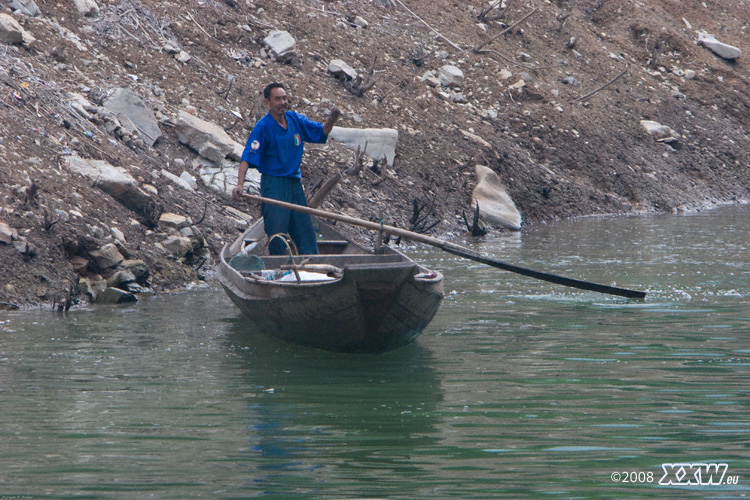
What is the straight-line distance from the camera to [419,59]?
716 inches

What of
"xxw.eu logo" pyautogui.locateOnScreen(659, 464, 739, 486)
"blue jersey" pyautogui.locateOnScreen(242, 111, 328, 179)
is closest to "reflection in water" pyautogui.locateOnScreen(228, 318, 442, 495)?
"xxw.eu logo" pyautogui.locateOnScreen(659, 464, 739, 486)

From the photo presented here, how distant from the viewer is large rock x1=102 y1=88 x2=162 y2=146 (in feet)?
40.4

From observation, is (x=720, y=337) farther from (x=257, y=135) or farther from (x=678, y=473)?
(x=257, y=135)

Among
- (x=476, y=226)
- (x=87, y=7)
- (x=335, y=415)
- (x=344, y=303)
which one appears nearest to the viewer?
(x=335, y=415)

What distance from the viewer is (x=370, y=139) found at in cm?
1491

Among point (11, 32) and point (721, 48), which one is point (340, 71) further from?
point (721, 48)

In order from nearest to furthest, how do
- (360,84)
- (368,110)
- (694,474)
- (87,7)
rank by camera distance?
1. (694,474)
2. (87,7)
3. (368,110)
4. (360,84)

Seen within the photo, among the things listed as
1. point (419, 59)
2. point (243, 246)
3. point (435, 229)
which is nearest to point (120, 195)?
point (243, 246)

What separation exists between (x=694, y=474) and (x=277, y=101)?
5153 mm

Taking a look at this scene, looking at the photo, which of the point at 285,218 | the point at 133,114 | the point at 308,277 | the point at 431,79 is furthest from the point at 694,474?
the point at 431,79

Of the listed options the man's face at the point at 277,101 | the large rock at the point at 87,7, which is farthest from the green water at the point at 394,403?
the large rock at the point at 87,7

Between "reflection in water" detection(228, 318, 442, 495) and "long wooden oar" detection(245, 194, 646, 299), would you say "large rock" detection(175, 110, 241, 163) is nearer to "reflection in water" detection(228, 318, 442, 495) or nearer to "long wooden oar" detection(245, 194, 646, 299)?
"long wooden oar" detection(245, 194, 646, 299)

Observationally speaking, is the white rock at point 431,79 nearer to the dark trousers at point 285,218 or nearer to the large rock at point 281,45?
the large rock at point 281,45

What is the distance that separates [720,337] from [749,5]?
21662mm
